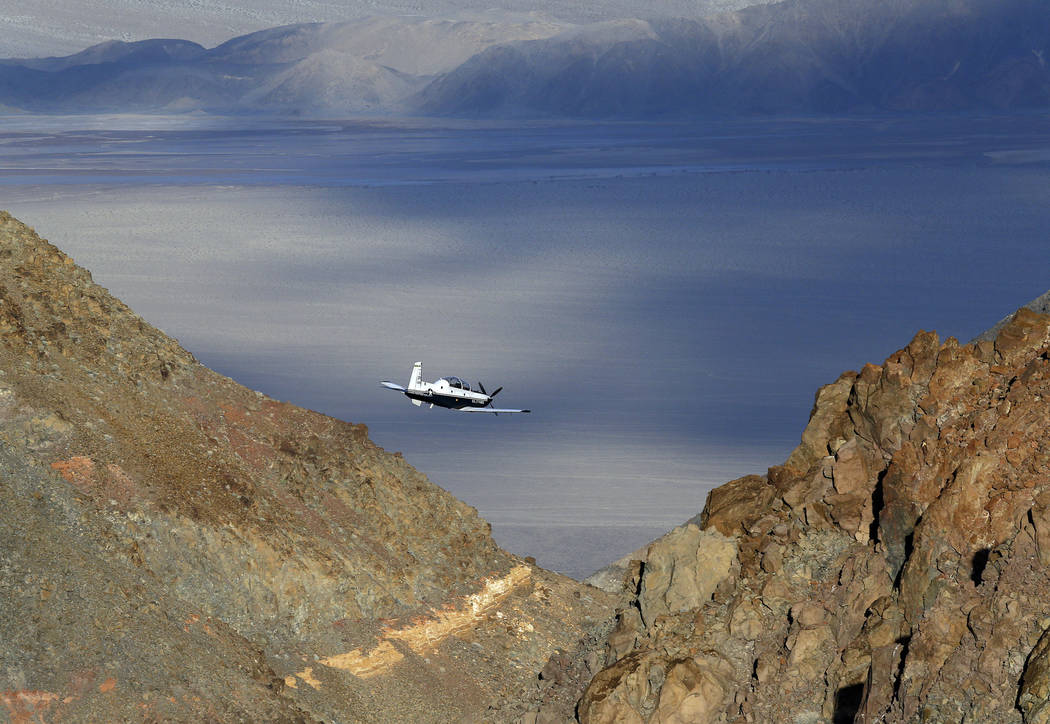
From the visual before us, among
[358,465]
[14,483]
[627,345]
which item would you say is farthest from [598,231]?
[14,483]

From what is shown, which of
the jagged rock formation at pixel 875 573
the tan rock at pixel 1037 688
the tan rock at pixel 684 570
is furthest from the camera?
the tan rock at pixel 684 570

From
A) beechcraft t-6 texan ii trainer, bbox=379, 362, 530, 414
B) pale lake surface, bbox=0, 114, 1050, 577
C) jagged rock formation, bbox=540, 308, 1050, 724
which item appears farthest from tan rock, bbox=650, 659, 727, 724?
beechcraft t-6 texan ii trainer, bbox=379, 362, 530, 414

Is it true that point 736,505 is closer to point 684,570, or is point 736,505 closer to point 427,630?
point 684,570

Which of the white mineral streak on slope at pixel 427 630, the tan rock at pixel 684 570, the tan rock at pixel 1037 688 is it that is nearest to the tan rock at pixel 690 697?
the tan rock at pixel 684 570

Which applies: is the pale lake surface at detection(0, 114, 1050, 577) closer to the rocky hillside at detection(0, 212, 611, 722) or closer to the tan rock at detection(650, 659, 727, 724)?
the rocky hillside at detection(0, 212, 611, 722)

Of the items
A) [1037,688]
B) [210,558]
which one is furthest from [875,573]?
[210,558]

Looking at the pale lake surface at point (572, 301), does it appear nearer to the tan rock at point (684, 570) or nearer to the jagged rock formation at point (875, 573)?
the tan rock at point (684, 570)
